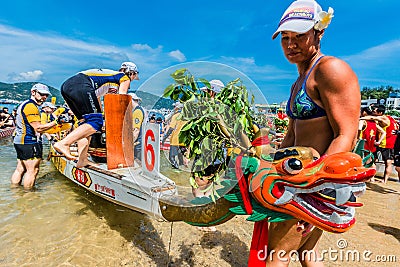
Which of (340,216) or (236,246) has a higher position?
(340,216)

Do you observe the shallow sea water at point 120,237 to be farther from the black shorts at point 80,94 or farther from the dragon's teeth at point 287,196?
the black shorts at point 80,94

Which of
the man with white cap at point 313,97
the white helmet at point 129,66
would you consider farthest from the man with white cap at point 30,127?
the man with white cap at point 313,97

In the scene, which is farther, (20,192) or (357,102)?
(20,192)

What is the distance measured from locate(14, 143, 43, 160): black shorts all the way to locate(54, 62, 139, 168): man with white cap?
2.03 m

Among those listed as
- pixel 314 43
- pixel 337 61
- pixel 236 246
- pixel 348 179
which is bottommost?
pixel 236 246

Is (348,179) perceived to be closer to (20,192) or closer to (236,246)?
(236,246)

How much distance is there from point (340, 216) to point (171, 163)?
3.54 feet

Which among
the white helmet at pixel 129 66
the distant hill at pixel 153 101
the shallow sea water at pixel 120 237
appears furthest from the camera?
the white helmet at pixel 129 66

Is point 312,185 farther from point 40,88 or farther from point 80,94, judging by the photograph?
point 40,88

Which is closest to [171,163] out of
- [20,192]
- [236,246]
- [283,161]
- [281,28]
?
[283,161]

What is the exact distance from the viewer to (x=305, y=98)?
1630mm

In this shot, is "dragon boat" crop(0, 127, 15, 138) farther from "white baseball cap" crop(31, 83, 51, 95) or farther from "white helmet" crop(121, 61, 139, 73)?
"white helmet" crop(121, 61, 139, 73)

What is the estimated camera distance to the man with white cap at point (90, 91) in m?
4.24

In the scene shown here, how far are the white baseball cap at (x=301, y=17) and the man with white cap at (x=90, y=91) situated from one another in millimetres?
3513
